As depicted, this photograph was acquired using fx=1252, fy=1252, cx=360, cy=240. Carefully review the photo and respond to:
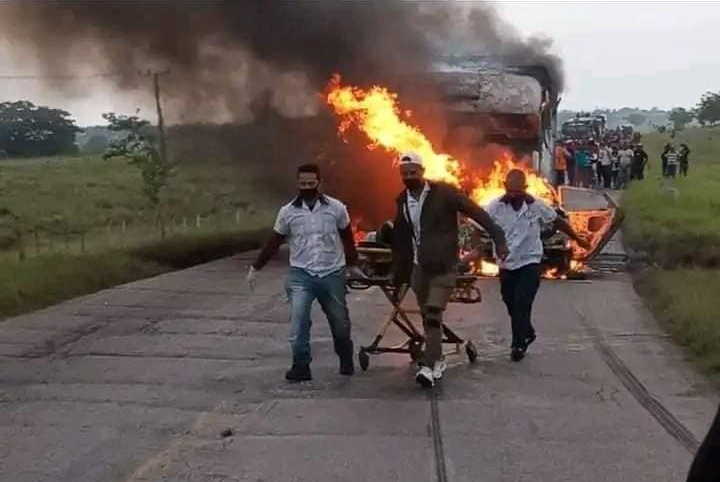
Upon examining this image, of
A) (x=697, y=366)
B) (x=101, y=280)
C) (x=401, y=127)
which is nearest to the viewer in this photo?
(x=697, y=366)

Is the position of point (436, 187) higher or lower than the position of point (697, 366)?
higher

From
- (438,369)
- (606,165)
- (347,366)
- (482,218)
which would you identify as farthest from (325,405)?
(606,165)

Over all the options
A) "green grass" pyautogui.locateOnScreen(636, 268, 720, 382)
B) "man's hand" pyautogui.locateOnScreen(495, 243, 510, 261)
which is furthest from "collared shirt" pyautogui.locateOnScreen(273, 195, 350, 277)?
"green grass" pyautogui.locateOnScreen(636, 268, 720, 382)

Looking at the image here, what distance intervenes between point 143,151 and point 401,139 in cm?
938

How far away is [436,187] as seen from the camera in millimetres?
8914

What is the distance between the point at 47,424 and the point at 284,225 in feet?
8.03

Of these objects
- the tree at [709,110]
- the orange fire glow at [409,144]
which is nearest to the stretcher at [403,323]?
the orange fire glow at [409,144]

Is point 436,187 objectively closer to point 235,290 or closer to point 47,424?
point 47,424

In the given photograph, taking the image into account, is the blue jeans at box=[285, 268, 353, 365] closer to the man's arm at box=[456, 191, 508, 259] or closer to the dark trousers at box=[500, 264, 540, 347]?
the man's arm at box=[456, 191, 508, 259]

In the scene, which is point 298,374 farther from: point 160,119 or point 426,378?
point 160,119

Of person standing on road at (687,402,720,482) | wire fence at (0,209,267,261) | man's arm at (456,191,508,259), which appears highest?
person standing on road at (687,402,720,482)

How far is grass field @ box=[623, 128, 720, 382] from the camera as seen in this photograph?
11100 millimetres

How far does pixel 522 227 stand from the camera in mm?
10258

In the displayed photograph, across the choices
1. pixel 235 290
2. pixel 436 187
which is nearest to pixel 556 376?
pixel 436 187
